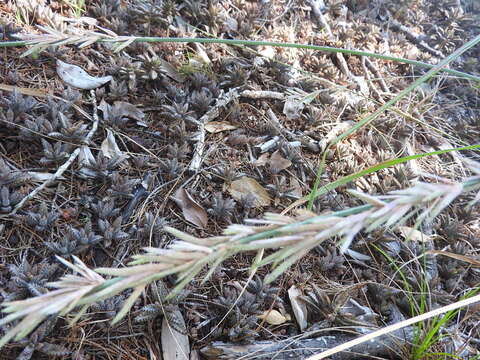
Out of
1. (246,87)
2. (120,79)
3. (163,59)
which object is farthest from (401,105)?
(120,79)

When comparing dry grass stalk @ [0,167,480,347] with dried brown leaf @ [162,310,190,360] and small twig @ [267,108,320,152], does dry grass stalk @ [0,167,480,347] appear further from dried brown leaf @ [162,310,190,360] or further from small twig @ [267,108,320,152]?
small twig @ [267,108,320,152]

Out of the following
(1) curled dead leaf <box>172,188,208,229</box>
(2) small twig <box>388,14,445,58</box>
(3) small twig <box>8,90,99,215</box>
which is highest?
(2) small twig <box>388,14,445,58</box>

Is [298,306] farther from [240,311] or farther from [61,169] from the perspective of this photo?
[61,169]

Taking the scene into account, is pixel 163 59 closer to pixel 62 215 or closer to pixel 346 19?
pixel 62 215

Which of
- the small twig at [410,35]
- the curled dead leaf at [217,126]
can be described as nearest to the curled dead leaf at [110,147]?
the curled dead leaf at [217,126]

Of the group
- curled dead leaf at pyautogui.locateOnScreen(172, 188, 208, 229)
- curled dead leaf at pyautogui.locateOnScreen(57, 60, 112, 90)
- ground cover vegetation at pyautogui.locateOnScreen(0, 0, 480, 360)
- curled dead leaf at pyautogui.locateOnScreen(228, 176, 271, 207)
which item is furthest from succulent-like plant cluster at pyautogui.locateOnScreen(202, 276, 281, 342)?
curled dead leaf at pyautogui.locateOnScreen(57, 60, 112, 90)

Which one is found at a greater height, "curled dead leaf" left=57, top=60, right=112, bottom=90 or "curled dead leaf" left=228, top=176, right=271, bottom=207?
"curled dead leaf" left=57, top=60, right=112, bottom=90

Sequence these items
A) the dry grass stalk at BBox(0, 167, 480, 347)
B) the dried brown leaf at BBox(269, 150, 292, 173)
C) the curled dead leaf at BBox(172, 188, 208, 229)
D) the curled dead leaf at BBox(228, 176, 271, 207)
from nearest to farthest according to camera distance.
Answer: the dry grass stalk at BBox(0, 167, 480, 347) → the curled dead leaf at BBox(172, 188, 208, 229) → the curled dead leaf at BBox(228, 176, 271, 207) → the dried brown leaf at BBox(269, 150, 292, 173)

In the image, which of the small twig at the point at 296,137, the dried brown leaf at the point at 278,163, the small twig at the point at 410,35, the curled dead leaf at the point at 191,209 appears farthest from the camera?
the small twig at the point at 410,35

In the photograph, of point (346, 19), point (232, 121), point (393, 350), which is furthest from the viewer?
point (346, 19)

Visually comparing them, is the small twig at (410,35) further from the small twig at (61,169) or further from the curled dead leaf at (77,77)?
the small twig at (61,169)

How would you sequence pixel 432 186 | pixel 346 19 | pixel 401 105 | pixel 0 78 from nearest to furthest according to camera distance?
pixel 432 186, pixel 0 78, pixel 401 105, pixel 346 19
